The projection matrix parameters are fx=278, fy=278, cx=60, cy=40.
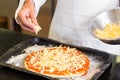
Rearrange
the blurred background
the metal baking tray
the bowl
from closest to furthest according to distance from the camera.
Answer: the metal baking tray
the bowl
the blurred background

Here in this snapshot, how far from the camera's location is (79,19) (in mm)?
1184

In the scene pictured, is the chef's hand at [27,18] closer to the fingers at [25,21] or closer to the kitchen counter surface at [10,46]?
the fingers at [25,21]

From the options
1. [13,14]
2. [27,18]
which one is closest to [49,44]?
[27,18]

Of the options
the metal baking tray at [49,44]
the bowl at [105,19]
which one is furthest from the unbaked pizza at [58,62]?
the bowl at [105,19]

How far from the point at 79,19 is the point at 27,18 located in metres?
0.26

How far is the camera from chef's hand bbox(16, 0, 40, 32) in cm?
100

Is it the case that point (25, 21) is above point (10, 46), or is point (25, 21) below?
above

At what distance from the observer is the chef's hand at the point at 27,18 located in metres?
1.00

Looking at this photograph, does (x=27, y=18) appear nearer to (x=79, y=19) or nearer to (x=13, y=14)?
(x=79, y=19)

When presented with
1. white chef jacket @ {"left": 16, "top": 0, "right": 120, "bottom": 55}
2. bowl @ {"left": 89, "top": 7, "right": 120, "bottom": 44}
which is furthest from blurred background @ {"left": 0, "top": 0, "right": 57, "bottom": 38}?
bowl @ {"left": 89, "top": 7, "right": 120, "bottom": 44}

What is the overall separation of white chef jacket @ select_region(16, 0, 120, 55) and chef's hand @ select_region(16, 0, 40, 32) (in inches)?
3.3

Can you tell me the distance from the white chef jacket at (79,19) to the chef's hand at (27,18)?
0.08 metres

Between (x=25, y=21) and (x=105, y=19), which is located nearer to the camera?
(x=25, y=21)

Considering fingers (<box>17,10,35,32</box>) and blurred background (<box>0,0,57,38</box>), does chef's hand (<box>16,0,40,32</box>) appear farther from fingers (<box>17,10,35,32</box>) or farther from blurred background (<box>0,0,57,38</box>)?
blurred background (<box>0,0,57,38</box>)
